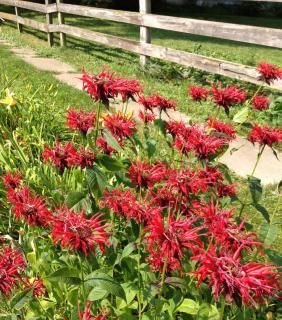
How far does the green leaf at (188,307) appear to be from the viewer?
1.77m

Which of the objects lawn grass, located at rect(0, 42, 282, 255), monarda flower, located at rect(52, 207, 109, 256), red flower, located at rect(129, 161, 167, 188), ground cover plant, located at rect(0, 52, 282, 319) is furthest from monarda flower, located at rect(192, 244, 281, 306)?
lawn grass, located at rect(0, 42, 282, 255)

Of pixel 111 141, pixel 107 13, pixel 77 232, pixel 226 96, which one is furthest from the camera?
pixel 107 13

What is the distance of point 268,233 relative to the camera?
6.24 ft

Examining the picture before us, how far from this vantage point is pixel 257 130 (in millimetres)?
2051

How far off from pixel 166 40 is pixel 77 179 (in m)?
11.8

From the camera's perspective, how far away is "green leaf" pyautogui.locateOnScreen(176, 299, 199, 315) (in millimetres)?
1768

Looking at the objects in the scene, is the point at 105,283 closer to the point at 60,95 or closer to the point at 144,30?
the point at 60,95

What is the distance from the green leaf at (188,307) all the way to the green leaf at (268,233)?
384 millimetres

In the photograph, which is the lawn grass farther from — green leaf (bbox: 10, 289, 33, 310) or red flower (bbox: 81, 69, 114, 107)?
green leaf (bbox: 10, 289, 33, 310)

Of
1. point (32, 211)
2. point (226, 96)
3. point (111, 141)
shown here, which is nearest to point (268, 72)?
point (226, 96)

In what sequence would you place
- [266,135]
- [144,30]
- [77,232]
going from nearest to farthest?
[77,232] < [266,135] < [144,30]

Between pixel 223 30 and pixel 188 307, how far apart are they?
5196mm

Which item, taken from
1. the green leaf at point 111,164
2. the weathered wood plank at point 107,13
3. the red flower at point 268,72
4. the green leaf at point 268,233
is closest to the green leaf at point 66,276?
the green leaf at point 111,164

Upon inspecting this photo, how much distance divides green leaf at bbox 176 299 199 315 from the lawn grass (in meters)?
0.50
